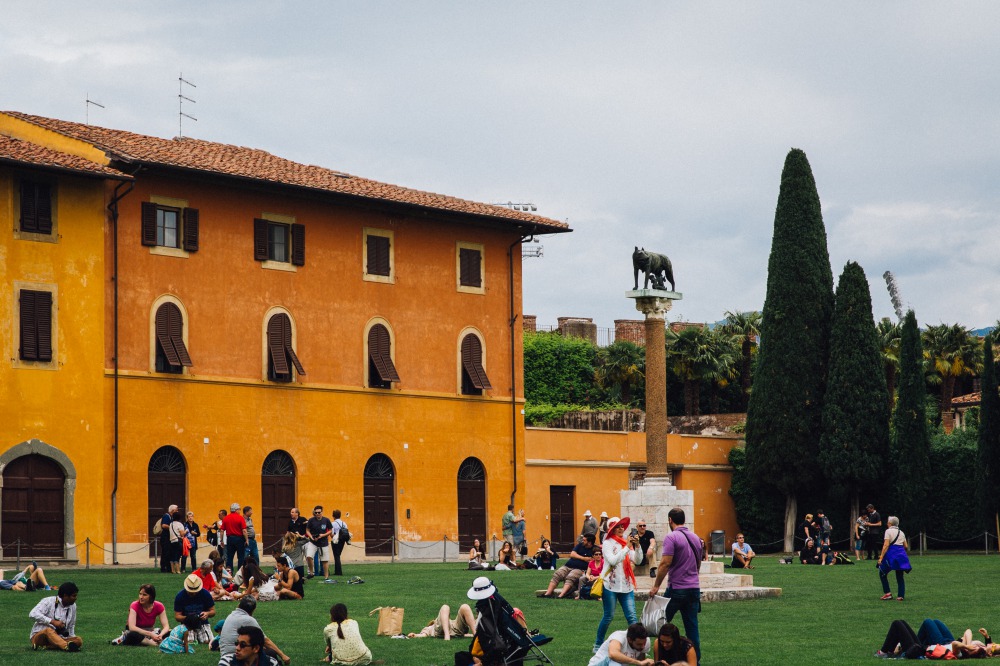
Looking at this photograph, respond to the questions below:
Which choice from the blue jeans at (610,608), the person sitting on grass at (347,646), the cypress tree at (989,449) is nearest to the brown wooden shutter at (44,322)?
the person sitting on grass at (347,646)

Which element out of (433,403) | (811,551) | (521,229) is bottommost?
(811,551)

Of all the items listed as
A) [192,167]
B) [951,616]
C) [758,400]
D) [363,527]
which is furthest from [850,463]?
[951,616]

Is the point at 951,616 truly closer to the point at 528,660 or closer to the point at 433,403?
the point at 528,660

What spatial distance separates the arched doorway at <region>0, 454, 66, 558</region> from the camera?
1348 inches

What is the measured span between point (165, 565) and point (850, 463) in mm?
22250

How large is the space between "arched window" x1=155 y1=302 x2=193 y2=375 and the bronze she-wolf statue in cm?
1337

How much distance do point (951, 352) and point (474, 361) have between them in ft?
84.5

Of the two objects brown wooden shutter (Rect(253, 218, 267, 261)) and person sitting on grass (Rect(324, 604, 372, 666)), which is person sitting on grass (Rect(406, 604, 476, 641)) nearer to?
person sitting on grass (Rect(324, 604, 372, 666))

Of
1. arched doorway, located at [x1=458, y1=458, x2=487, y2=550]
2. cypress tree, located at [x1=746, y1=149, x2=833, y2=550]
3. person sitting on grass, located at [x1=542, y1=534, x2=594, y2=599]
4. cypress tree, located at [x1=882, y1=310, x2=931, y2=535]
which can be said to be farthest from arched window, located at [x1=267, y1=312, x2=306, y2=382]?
cypress tree, located at [x1=882, y1=310, x2=931, y2=535]

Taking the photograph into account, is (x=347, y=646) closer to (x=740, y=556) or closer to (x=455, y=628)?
(x=455, y=628)

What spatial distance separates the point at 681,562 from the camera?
1581 centimetres

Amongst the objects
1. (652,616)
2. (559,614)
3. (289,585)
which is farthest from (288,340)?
(652,616)

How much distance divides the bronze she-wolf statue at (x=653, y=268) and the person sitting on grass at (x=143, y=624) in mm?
12137

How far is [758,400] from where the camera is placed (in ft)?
158
